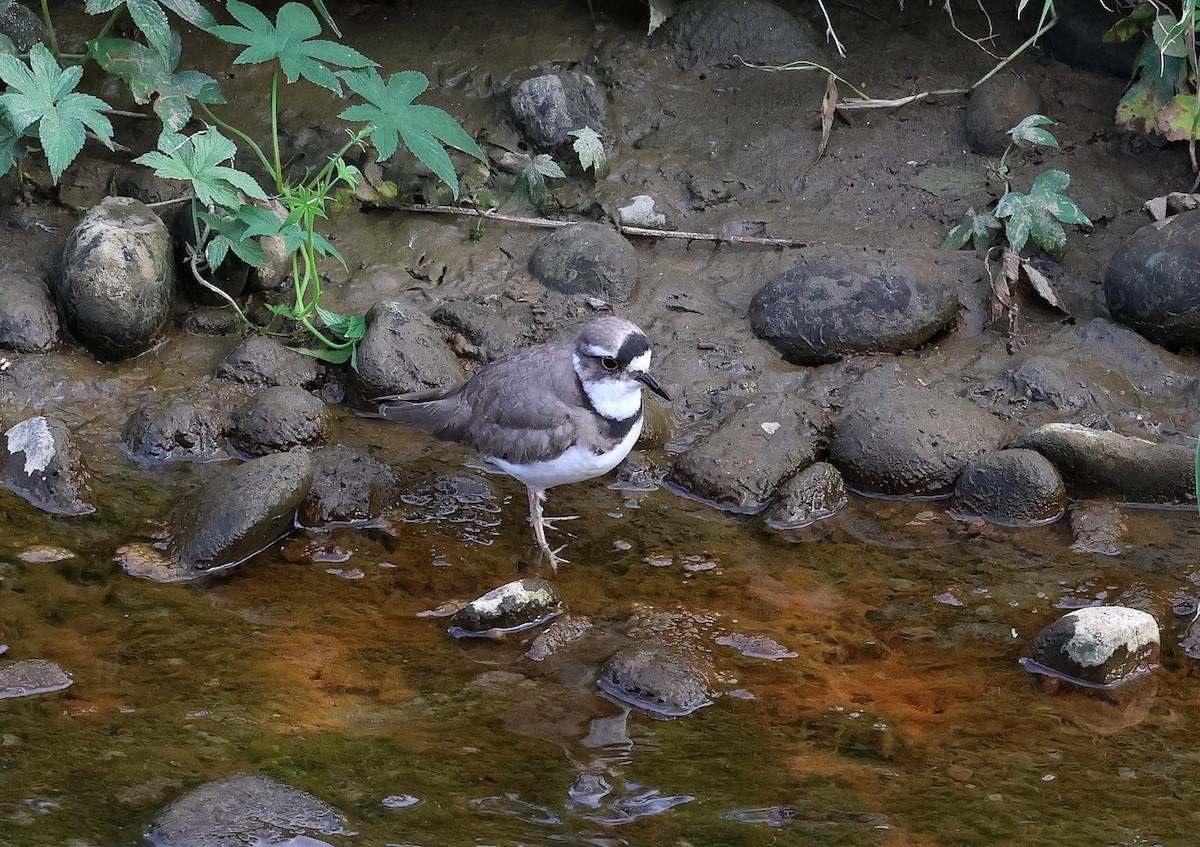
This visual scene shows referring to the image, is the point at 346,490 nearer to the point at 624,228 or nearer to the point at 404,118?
the point at 404,118

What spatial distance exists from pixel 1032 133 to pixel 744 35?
74.9 inches

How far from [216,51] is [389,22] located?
1.06m

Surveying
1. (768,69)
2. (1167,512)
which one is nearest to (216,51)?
(768,69)

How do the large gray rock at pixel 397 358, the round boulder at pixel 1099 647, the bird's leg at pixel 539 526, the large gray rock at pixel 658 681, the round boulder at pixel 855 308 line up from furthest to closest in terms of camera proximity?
the round boulder at pixel 855 308, the large gray rock at pixel 397 358, the bird's leg at pixel 539 526, the round boulder at pixel 1099 647, the large gray rock at pixel 658 681

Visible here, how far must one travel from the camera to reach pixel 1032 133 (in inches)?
257

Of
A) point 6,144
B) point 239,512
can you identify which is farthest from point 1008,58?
point 6,144

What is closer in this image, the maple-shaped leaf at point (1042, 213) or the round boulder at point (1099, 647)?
the round boulder at point (1099, 647)

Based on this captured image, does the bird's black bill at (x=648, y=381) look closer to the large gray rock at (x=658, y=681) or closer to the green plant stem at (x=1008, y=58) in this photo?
the large gray rock at (x=658, y=681)

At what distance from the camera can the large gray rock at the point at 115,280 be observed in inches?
242

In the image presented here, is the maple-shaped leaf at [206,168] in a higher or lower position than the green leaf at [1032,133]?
higher

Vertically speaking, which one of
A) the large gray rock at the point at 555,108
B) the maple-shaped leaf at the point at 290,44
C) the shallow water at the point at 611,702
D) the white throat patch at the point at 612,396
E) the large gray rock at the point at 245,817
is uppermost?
the maple-shaped leaf at the point at 290,44

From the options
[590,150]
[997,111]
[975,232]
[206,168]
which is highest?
[206,168]

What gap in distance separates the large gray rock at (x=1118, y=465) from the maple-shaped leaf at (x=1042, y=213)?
1220mm

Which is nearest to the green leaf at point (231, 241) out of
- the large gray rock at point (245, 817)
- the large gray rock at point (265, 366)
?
the large gray rock at point (265, 366)
